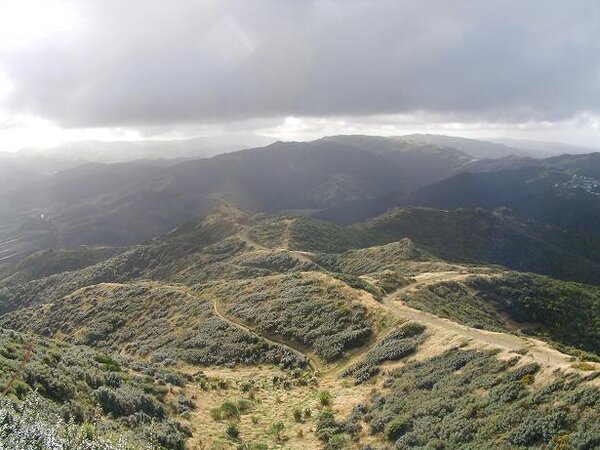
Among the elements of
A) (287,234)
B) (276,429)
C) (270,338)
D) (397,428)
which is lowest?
(287,234)

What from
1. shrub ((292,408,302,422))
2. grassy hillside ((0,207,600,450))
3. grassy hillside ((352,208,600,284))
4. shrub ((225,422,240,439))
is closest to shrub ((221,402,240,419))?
grassy hillside ((0,207,600,450))

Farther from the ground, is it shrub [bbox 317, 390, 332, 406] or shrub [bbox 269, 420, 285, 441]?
shrub [bbox 269, 420, 285, 441]

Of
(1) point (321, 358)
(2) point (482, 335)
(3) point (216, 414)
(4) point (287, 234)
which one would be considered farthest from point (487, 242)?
(3) point (216, 414)

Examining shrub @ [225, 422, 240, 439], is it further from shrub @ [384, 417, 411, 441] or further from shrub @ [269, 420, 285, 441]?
shrub @ [384, 417, 411, 441]

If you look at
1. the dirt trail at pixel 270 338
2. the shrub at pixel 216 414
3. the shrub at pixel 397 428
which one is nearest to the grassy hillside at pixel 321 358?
the shrub at pixel 397 428

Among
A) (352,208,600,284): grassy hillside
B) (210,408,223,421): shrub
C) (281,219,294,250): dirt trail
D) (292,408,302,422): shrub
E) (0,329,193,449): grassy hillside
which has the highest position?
(0,329,193,449): grassy hillside

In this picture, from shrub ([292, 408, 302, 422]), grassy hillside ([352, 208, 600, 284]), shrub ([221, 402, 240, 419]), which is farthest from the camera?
grassy hillside ([352, 208, 600, 284])

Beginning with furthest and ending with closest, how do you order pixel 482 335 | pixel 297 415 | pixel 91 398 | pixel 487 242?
pixel 487 242, pixel 482 335, pixel 297 415, pixel 91 398

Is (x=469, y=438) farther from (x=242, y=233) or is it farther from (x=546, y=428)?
(x=242, y=233)

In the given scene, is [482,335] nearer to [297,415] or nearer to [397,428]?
[397,428]

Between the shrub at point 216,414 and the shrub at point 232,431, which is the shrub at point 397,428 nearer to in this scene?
the shrub at point 232,431
